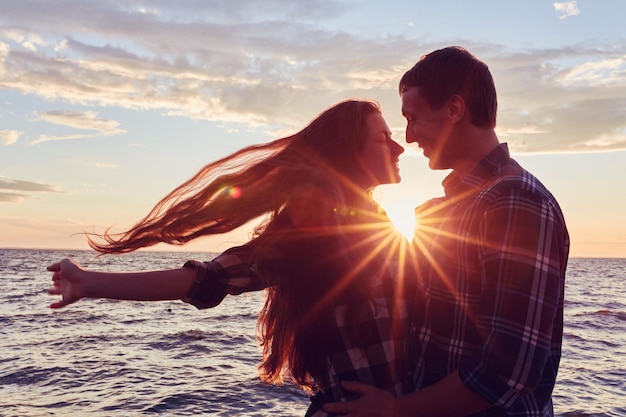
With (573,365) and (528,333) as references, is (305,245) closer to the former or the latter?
(528,333)

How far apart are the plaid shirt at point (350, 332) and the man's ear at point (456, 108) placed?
0.86 m

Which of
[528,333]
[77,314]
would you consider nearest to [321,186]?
[528,333]

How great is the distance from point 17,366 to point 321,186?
46.4ft

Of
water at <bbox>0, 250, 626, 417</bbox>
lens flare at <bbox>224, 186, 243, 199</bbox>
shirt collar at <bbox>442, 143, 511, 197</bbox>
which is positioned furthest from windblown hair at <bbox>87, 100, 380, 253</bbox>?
water at <bbox>0, 250, 626, 417</bbox>

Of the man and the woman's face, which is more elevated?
the woman's face

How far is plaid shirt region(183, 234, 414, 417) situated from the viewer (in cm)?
257

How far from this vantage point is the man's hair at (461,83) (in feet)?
8.80

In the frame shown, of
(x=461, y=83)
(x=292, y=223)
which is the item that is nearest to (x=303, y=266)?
(x=292, y=223)

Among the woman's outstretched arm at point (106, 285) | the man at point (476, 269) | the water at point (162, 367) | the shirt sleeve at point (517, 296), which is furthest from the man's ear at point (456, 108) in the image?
the water at point (162, 367)

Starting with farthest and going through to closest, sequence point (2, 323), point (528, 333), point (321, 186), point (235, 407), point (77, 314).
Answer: point (77, 314) < point (2, 323) < point (235, 407) < point (321, 186) < point (528, 333)

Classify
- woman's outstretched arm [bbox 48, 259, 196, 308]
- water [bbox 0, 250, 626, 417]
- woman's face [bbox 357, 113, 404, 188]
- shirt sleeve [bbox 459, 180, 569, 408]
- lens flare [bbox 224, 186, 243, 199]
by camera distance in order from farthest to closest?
water [bbox 0, 250, 626, 417] → woman's face [bbox 357, 113, 404, 188] → lens flare [bbox 224, 186, 243, 199] → woman's outstretched arm [bbox 48, 259, 196, 308] → shirt sleeve [bbox 459, 180, 569, 408]

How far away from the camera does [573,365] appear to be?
1569 cm

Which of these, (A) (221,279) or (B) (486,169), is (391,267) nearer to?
(B) (486,169)

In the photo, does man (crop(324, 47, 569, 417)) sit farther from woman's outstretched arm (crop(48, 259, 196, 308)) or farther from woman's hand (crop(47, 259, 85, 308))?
woman's hand (crop(47, 259, 85, 308))
